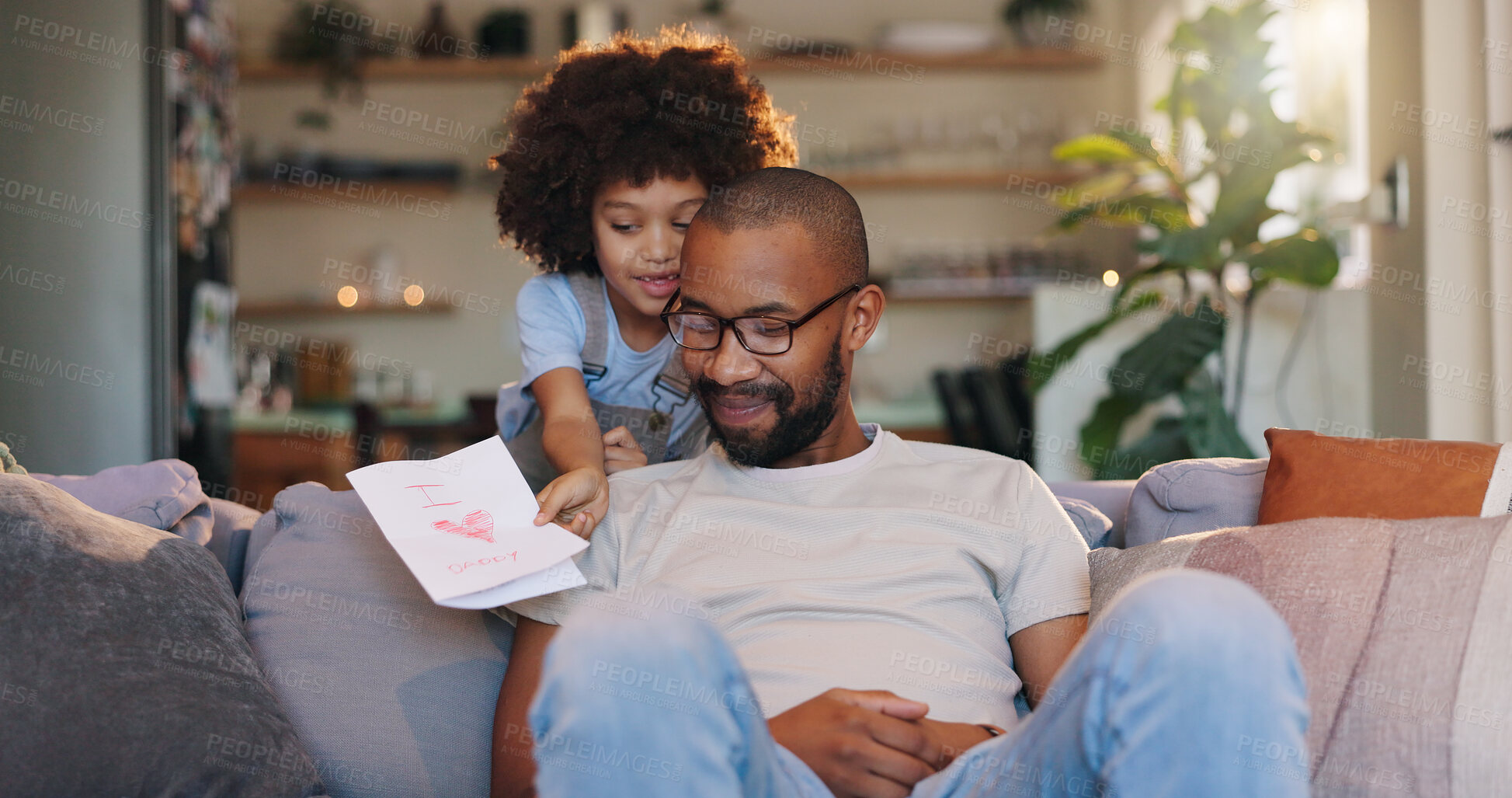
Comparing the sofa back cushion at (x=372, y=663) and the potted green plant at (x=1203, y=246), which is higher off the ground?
the potted green plant at (x=1203, y=246)

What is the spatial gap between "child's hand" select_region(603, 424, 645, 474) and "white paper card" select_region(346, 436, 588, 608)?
31 centimetres

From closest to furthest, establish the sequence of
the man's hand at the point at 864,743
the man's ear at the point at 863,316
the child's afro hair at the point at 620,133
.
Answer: the man's hand at the point at 864,743 → the man's ear at the point at 863,316 → the child's afro hair at the point at 620,133

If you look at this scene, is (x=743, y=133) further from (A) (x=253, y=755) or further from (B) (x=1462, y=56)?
(B) (x=1462, y=56)

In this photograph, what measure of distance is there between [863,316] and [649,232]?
1.36ft

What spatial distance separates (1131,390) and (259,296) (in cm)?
393

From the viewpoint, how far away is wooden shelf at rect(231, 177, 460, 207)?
16.1 feet

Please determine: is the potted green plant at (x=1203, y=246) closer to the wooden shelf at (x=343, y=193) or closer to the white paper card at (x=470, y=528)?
the white paper card at (x=470, y=528)

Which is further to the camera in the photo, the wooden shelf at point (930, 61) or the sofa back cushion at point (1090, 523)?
the wooden shelf at point (930, 61)

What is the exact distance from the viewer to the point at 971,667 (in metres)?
1.20

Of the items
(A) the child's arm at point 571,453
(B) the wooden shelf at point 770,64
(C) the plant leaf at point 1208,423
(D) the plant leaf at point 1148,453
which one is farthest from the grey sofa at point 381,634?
(B) the wooden shelf at point 770,64

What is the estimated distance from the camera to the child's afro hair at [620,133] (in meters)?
1.69

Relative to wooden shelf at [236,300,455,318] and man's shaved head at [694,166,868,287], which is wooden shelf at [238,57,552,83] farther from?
man's shaved head at [694,166,868,287]

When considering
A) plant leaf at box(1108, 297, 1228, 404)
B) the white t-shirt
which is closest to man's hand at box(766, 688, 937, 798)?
the white t-shirt

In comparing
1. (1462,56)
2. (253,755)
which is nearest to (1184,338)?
(1462,56)
